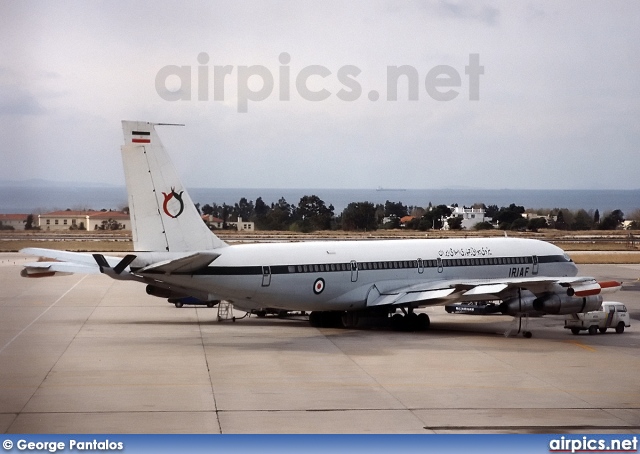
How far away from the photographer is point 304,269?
36594mm

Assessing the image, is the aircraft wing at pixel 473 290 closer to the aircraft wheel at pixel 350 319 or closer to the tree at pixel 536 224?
the aircraft wheel at pixel 350 319

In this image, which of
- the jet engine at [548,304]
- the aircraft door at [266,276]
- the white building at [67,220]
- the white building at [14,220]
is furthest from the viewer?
the jet engine at [548,304]

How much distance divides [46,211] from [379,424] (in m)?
9.10

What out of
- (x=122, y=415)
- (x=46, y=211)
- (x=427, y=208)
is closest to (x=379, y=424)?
(x=122, y=415)

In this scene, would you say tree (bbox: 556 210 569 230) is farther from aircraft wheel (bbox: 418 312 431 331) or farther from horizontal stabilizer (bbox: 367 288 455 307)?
horizontal stabilizer (bbox: 367 288 455 307)

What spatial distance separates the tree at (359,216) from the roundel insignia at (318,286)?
4155cm

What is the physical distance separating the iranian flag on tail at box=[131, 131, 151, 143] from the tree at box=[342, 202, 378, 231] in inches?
1808

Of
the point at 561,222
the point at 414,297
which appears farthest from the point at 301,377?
the point at 561,222

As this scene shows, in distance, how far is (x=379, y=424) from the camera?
796 inches

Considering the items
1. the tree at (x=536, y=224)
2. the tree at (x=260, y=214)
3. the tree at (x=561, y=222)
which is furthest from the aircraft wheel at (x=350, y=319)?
the tree at (x=561, y=222)

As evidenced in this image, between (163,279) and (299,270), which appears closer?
(163,279)

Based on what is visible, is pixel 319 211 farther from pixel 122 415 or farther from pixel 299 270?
pixel 122 415

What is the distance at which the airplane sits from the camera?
33.7 metres

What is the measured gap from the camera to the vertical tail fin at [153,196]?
33375mm
